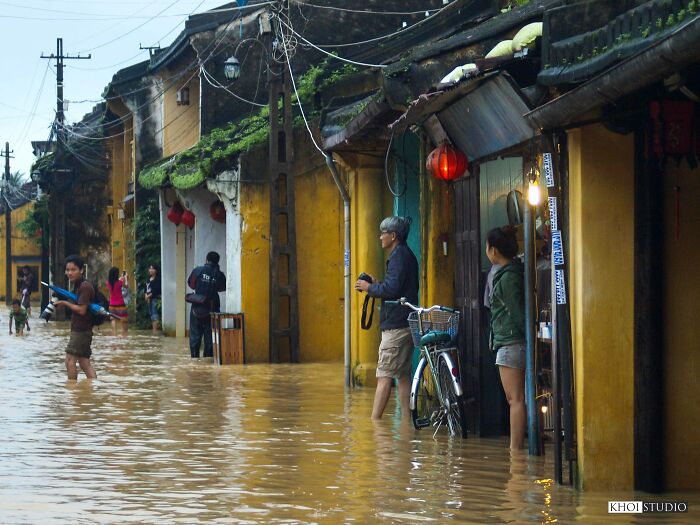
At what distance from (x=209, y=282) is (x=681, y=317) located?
52.0ft

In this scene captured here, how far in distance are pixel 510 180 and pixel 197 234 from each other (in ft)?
56.8

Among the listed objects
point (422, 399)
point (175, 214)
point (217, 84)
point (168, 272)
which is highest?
point (217, 84)

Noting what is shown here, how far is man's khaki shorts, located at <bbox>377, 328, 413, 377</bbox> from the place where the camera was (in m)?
13.2

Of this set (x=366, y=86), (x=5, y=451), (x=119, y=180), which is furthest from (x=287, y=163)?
(x=119, y=180)

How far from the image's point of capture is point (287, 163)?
23266 mm

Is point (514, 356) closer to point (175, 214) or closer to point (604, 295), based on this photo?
point (604, 295)

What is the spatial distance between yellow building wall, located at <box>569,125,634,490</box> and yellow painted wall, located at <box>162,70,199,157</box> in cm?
2358

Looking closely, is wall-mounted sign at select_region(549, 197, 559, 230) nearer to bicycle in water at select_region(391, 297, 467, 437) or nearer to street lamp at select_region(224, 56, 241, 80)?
bicycle in water at select_region(391, 297, 467, 437)

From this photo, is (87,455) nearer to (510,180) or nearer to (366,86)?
(510,180)

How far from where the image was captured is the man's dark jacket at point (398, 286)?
1309cm

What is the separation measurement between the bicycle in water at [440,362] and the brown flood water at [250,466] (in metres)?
0.27

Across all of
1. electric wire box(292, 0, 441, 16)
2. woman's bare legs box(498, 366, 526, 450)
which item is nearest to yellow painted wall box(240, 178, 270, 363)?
electric wire box(292, 0, 441, 16)

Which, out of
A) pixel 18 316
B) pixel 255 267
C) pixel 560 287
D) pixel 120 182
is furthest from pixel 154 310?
pixel 560 287

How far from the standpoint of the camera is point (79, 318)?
17.4 m
